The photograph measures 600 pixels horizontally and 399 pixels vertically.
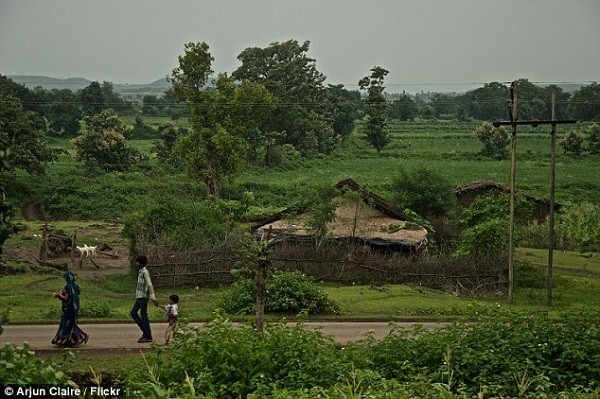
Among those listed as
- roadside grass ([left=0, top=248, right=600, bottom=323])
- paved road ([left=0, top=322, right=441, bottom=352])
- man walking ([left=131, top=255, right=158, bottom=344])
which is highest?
man walking ([left=131, top=255, right=158, bottom=344])

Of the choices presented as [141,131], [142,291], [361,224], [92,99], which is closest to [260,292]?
[142,291]

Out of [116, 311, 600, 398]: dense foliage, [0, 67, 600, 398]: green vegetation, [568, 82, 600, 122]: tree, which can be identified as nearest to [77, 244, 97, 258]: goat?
[0, 67, 600, 398]: green vegetation

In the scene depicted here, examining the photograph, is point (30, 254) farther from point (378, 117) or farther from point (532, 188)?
point (378, 117)

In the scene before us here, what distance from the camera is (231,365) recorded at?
42.1ft

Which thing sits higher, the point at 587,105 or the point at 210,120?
the point at 587,105

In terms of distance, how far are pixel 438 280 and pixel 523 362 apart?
13.4 metres

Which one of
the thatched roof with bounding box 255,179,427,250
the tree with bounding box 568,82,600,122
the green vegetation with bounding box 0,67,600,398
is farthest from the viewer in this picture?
the tree with bounding box 568,82,600,122

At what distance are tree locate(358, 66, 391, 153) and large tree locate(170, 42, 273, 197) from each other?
82.9 feet

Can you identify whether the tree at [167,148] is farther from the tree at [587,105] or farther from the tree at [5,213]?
the tree at [5,213]

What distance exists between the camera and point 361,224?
32.0m

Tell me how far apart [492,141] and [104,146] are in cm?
3128

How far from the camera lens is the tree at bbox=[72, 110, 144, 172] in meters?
53.1

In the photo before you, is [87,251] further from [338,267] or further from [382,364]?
[382,364]

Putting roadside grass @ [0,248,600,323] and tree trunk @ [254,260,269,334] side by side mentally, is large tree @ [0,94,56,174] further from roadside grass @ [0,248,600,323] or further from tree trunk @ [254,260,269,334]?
tree trunk @ [254,260,269,334]
